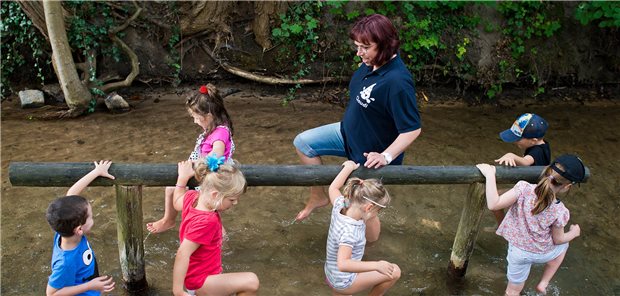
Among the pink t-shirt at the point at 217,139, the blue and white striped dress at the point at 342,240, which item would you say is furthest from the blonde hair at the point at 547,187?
the pink t-shirt at the point at 217,139

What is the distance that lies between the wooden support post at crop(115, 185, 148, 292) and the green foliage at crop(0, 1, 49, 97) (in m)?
4.33

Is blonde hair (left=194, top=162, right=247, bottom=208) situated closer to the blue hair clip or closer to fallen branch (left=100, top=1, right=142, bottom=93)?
the blue hair clip

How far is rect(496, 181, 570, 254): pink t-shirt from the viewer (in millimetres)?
3354

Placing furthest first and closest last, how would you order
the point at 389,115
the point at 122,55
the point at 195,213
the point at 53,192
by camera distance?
1. the point at 122,55
2. the point at 53,192
3. the point at 389,115
4. the point at 195,213

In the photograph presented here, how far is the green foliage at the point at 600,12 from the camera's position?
7.40 meters

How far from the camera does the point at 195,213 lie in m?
2.91

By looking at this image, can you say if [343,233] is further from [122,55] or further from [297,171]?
[122,55]

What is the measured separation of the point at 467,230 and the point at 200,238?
6.59 feet

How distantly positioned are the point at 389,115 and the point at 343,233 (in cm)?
Result: 90

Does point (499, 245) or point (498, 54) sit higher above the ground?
point (498, 54)

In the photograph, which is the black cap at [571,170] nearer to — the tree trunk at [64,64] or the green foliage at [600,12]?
the green foliage at [600,12]

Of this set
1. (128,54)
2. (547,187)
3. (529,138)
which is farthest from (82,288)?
(128,54)

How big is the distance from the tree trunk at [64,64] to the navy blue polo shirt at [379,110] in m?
4.19

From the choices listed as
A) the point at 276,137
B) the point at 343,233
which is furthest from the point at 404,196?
the point at 343,233
